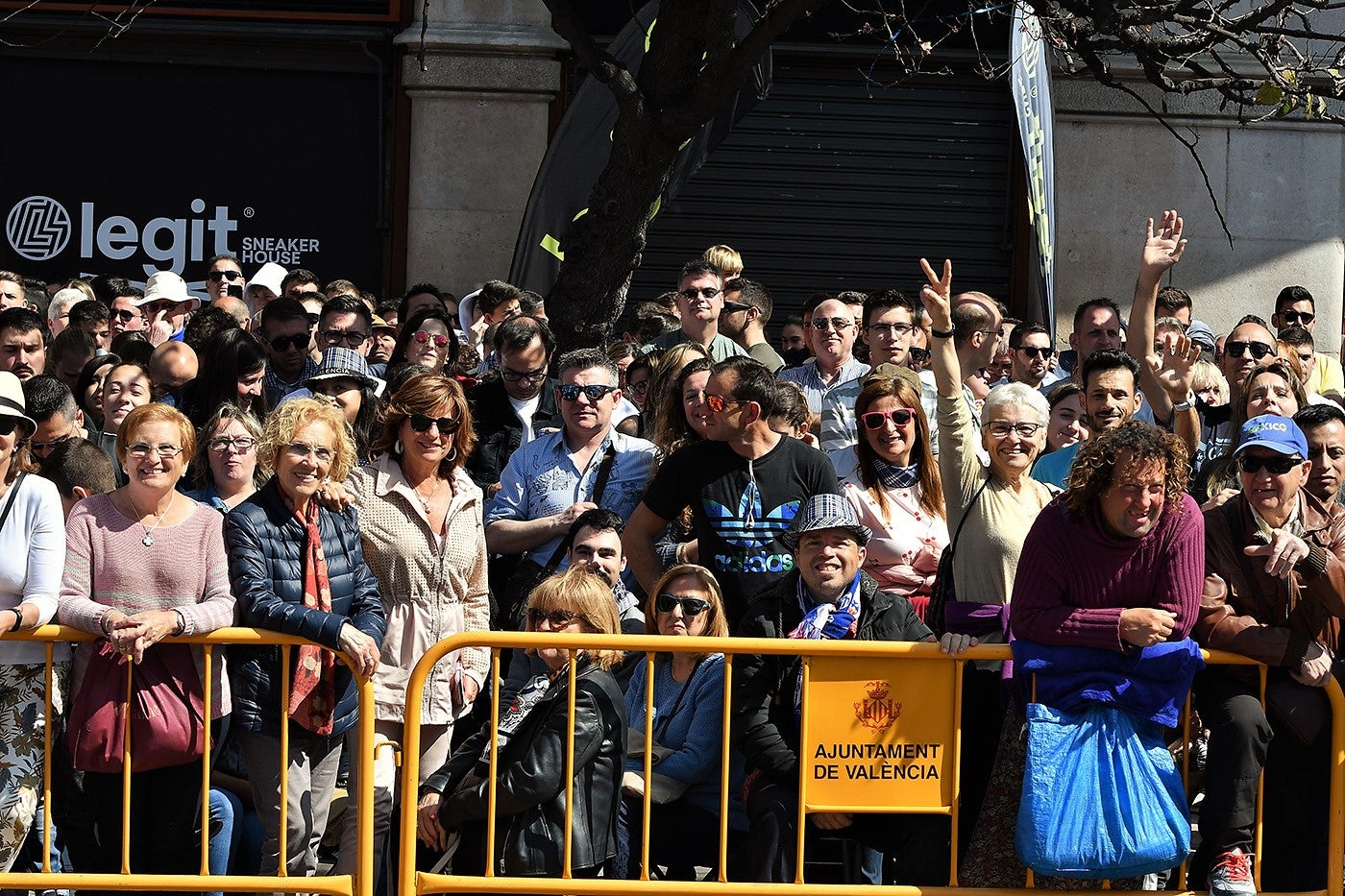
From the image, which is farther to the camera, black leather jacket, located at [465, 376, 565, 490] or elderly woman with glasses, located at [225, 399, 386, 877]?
black leather jacket, located at [465, 376, 565, 490]

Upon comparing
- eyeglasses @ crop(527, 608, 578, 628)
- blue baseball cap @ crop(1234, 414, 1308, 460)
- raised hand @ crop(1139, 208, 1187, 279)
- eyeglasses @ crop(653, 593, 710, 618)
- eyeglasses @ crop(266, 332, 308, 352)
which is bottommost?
eyeglasses @ crop(527, 608, 578, 628)

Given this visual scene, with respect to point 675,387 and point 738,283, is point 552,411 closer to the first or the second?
point 675,387

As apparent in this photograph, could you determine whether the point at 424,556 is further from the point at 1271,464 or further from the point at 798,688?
the point at 1271,464

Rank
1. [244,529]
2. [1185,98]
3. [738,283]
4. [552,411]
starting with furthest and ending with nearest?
[1185,98] < [738,283] < [552,411] < [244,529]

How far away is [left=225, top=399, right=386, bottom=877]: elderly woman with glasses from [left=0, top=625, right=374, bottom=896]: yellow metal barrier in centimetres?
7

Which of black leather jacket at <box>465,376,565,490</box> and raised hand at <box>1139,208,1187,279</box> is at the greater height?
raised hand at <box>1139,208,1187,279</box>

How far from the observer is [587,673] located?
6.04 m

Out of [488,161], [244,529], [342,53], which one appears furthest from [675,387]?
[342,53]

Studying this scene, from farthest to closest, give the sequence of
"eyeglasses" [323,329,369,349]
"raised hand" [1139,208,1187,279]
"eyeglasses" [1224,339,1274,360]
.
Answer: "eyeglasses" [323,329,369,349] → "eyeglasses" [1224,339,1274,360] → "raised hand" [1139,208,1187,279]

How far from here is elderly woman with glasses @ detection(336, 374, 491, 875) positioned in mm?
6531

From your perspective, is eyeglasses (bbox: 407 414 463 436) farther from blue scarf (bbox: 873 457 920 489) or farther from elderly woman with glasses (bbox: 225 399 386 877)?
blue scarf (bbox: 873 457 920 489)

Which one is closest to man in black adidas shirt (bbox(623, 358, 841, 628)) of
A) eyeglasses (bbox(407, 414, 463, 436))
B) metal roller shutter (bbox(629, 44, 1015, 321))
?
eyeglasses (bbox(407, 414, 463, 436))

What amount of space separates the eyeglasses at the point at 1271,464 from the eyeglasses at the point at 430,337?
14.6 ft

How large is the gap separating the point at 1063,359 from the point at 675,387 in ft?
12.2
